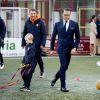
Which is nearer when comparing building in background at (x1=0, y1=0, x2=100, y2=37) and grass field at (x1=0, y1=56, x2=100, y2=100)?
grass field at (x1=0, y1=56, x2=100, y2=100)

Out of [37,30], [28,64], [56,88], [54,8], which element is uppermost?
[54,8]

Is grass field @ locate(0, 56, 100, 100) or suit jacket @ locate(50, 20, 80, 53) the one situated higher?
suit jacket @ locate(50, 20, 80, 53)

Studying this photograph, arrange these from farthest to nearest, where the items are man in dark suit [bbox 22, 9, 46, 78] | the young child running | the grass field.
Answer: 1. man in dark suit [bbox 22, 9, 46, 78]
2. the young child running
3. the grass field

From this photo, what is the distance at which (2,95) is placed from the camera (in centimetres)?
1047

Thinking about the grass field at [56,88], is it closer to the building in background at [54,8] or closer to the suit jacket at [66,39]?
the suit jacket at [66,39]

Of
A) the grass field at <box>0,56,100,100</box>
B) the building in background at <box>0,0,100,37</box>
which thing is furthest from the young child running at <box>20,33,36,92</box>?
the building in background at <box>0,0,100,37</box>

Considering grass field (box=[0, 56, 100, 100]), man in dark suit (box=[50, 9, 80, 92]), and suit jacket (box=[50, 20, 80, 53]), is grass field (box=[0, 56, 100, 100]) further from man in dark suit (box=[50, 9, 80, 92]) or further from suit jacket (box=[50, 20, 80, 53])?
suit jacket (box=[50, 20, 80, 53])

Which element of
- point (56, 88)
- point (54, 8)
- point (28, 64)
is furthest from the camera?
point (54, 8)

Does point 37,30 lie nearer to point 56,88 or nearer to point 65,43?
point 65,43

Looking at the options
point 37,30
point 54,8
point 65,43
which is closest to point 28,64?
point 65,43

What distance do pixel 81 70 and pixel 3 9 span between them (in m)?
8.63

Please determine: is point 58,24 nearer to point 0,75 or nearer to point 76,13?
point 0,75

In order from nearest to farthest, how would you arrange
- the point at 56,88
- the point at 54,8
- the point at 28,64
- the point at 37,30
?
the point at 28,64 < the point at 56,88 < the point at 37,30 < the point at 54,8

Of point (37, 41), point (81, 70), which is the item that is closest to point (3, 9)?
point (81, 70)
